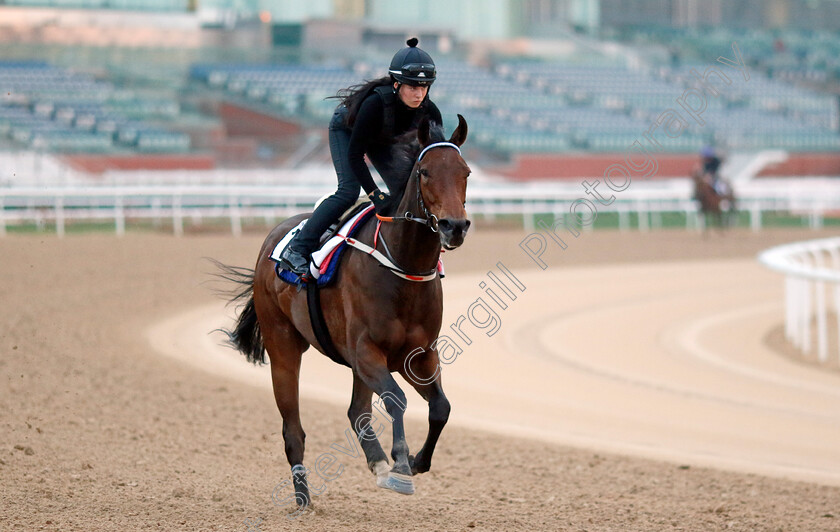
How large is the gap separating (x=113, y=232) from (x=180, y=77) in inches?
423

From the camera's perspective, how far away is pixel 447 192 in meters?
4.41

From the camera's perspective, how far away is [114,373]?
931 centimetres

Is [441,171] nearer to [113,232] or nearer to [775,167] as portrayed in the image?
[113,232]

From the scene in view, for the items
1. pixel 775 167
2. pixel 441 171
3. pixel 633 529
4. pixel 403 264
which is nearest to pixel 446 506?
pixel 633 529

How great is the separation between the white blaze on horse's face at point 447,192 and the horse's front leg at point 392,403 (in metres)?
0.66

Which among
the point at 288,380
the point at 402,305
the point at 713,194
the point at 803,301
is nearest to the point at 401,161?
the point at 402,305

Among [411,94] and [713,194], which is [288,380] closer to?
[411,94]

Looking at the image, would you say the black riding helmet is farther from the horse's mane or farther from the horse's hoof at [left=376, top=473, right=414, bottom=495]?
the horse's hoof at [left=376, top=473, right=414, bottom=495]

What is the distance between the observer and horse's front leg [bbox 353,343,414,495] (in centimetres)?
461

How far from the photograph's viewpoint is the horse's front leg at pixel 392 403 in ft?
15.1

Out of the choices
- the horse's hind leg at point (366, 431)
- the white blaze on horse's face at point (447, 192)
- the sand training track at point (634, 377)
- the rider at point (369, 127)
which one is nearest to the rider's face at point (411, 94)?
the rider at point (369, 127)

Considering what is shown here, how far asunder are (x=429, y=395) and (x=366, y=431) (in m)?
0.38

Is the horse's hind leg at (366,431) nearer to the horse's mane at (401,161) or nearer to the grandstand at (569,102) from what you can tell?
the horse's mane at (401,161)

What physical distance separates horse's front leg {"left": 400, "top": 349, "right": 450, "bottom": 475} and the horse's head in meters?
0.69
